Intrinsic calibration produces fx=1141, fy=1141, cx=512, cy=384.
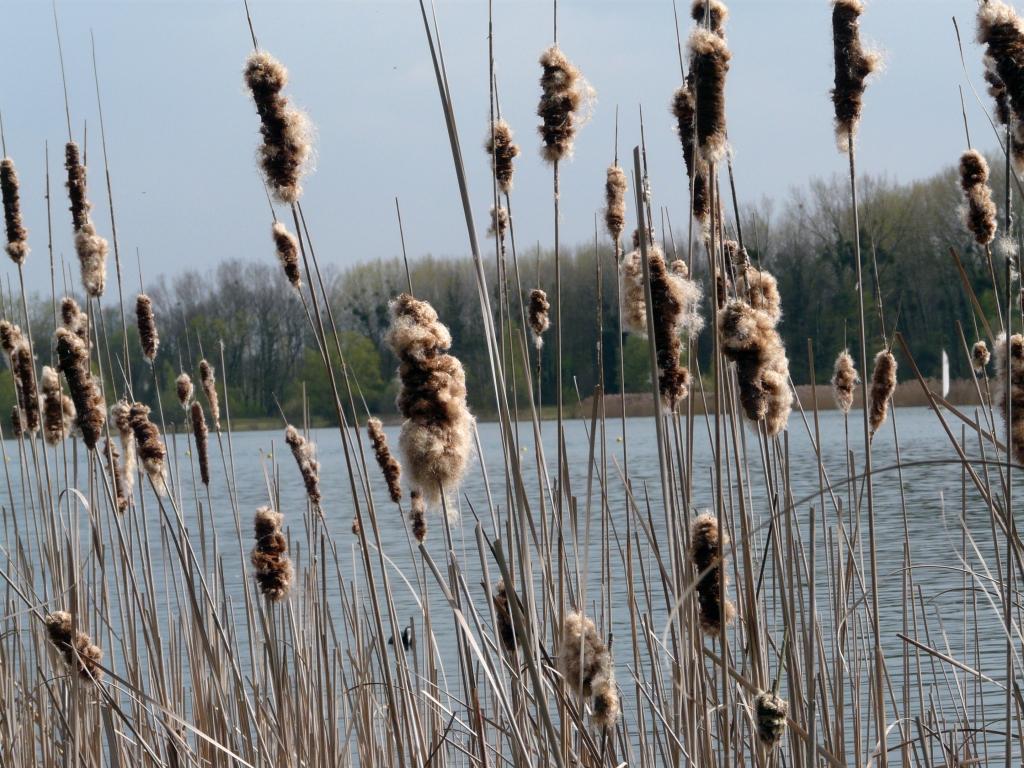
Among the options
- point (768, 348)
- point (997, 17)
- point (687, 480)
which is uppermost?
point (997, 17)

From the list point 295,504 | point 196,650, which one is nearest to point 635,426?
point 295,504

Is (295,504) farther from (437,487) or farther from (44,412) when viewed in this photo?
(437,487)

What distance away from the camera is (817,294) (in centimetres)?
2922

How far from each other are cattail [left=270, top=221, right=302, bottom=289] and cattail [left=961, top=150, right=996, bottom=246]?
152 centimetres

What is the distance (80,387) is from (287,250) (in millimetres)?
552

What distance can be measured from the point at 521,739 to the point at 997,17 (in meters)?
1.29

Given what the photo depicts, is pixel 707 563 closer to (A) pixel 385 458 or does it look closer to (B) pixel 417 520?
(B) pixel 417 520

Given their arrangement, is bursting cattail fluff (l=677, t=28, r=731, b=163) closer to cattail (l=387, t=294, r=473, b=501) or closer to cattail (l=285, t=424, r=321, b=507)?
cattail (l=387, t=294, r=473, b=501)

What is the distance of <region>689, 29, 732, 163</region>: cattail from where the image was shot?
6.13 ft

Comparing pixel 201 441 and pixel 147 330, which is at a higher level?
pixel 147 330

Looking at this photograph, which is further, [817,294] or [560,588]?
[817,294]

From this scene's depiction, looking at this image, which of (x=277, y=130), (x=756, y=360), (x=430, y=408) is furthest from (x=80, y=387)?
(x=756, y=360)

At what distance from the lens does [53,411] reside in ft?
11.4

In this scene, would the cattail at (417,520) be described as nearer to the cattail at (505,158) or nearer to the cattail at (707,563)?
the cattail at (505,158)
